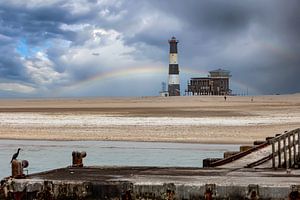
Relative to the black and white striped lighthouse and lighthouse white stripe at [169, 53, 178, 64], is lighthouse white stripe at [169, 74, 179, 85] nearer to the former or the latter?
the black and white striped lighthouse

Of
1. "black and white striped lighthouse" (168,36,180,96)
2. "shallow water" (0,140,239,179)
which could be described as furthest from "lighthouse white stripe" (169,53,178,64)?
"shallow water" (0,140,239,179)

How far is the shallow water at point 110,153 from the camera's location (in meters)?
23.9

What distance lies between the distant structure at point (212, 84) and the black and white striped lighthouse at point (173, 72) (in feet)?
Result: 57.1

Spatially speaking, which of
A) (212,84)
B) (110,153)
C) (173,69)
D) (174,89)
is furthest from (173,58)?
(110,153)

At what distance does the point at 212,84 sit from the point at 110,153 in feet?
468

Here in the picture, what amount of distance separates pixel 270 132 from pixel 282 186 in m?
27.5

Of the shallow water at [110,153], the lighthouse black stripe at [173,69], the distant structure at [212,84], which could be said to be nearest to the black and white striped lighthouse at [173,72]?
the lighthouse black stripe at [173,69]

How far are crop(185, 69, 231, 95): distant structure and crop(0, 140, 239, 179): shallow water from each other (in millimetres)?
135599

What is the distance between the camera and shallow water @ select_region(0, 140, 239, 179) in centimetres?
2394

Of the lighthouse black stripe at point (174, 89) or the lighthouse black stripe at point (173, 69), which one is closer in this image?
the lighthouse black stripe at point (173, 69)

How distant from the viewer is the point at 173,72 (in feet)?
479

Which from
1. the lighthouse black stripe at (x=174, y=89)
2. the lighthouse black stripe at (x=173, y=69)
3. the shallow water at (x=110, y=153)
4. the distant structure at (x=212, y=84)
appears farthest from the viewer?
the distant structure at (x=212, y=84)

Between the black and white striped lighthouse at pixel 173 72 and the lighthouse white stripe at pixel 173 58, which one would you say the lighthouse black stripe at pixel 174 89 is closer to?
the black and white striped lighthouse at pixel 173 72

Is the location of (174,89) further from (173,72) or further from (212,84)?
(212,84)
